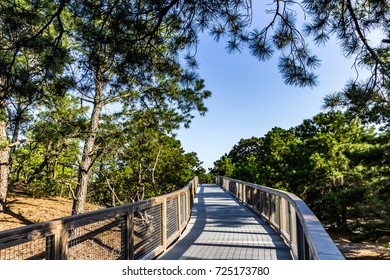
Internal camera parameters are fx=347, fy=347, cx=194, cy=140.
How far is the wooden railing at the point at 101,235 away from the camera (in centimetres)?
245

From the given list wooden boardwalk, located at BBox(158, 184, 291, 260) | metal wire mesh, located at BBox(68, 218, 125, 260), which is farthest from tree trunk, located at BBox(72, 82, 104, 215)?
metal wire mesh, located at BBox(68, 218, 125, 260)

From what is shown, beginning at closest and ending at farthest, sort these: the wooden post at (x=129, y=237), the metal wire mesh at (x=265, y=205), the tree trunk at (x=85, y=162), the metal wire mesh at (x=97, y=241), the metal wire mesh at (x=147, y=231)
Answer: the metal wire mesh at (x=97, y=241), the wooden post at (x=129, y=237), the metal wire mesh at (x=147, y=231), the metal wire mesh at (x=265, y=205), the tree trunk at (x=85, y=162)

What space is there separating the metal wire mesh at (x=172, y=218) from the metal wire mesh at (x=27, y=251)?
3.78 meters

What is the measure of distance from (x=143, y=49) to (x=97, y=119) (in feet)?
21.5

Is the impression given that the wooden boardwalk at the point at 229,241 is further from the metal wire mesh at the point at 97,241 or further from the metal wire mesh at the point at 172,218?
the metal wire mesh at the point at 97,241

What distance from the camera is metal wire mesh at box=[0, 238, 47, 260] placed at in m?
2.36

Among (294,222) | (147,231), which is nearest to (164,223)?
(147,231)

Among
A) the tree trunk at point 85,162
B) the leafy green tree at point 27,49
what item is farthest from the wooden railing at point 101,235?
the tree trunk at point 85,162

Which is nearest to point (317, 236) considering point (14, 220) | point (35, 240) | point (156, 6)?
point (35, 240)

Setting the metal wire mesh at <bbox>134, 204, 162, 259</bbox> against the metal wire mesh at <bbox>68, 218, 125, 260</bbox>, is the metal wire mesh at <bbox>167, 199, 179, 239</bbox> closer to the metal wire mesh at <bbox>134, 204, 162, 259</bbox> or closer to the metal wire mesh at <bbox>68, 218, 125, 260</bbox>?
the metal wire mesh at <bbox>134, 204, 162, 259</bbox>

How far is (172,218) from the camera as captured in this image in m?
6.91

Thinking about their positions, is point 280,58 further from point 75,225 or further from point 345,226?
point 345,226

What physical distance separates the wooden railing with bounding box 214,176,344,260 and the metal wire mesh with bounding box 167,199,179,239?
6.98 ft

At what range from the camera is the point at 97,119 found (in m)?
11.6
